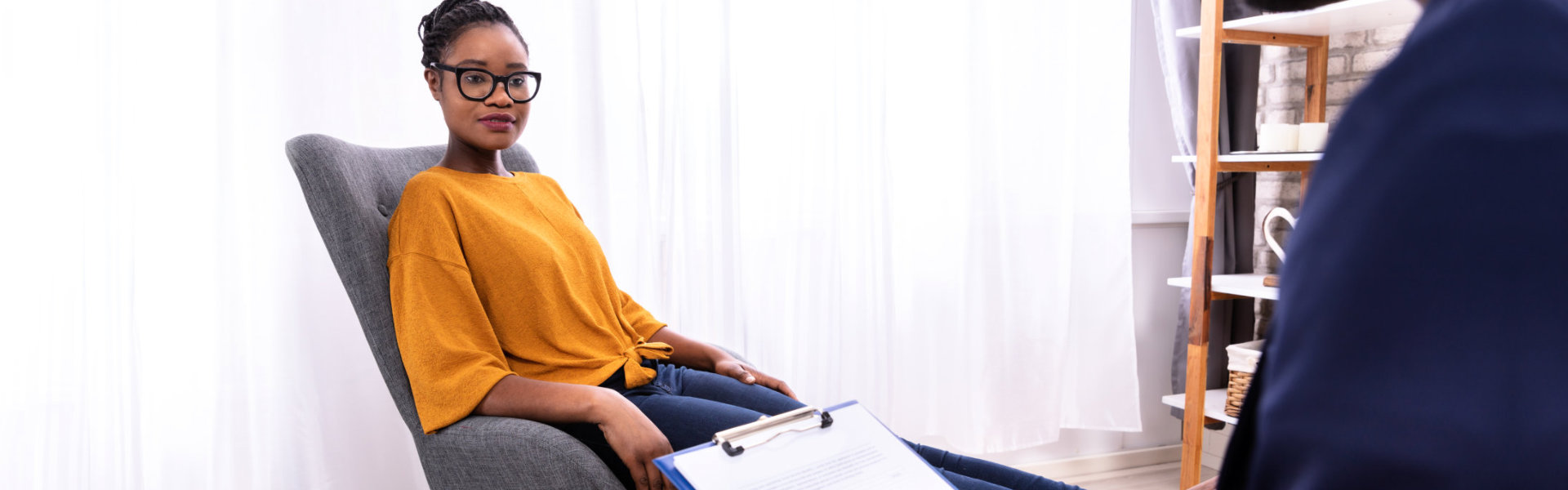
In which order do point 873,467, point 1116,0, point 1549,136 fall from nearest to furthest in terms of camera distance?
point 1549,136 → point 873,467 → point 1116,0

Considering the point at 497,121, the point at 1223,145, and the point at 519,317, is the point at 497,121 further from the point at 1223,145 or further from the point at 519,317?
the point at 1223,145

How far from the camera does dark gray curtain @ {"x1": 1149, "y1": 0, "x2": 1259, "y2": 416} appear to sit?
2.47 m

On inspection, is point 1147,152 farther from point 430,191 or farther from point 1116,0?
point 430,191

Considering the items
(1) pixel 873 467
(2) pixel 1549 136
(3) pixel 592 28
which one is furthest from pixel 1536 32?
(3) pixel 592 28

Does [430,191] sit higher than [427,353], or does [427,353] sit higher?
[430,191]

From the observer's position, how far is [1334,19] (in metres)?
2.09

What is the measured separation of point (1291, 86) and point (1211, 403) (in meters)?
0.89

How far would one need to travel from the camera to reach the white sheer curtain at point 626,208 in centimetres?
158

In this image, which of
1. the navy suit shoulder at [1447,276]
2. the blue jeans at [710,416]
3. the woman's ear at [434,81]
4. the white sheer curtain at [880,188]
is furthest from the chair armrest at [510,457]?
the white sheer curtain at [880,188]

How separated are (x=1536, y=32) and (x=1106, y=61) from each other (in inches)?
88.5

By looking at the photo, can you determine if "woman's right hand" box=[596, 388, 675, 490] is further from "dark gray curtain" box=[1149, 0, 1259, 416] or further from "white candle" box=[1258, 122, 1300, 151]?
"dark gray curtain" box=[1149, 0, 1259, 416]

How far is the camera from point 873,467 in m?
1.01

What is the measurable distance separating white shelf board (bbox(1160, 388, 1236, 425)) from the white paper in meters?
1.57

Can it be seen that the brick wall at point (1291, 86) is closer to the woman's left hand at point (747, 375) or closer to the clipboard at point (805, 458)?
the woman's left hand at point (747, 375)
